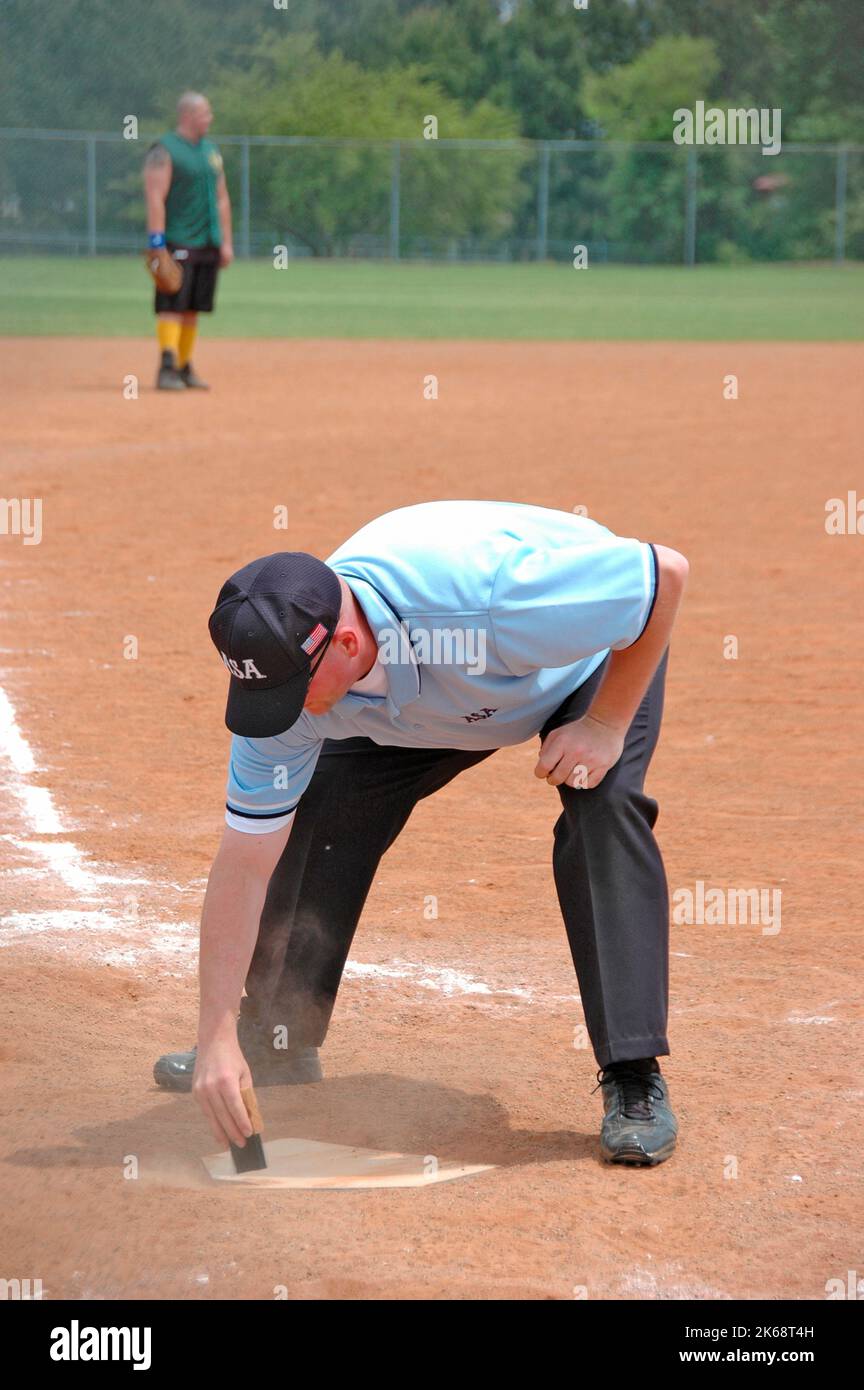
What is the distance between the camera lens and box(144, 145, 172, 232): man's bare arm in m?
14.3

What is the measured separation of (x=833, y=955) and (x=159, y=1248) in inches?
79.9

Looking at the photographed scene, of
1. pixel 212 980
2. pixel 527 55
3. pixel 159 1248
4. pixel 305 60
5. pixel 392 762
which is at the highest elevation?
pixel 527 55

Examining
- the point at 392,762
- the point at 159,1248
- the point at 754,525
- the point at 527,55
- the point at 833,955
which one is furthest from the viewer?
the point at 527,55

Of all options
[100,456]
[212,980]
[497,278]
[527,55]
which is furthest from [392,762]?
[527,55]

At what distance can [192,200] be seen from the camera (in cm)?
1475

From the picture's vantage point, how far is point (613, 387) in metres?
16.1

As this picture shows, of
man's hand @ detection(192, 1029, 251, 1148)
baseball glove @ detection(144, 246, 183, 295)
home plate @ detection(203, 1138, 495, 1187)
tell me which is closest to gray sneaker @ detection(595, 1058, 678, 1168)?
home plate @ detection(203, 1138, 495, 1187)

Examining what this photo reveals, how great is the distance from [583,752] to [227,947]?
72 cm

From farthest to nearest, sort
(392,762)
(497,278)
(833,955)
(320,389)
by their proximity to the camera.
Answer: (497,278), (320,389), (833,955), (392,762)

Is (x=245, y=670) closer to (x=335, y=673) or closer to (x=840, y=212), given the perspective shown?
(x=335, y=673)

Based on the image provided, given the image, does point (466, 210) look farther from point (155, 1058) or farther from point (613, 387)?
point (155, 1058)

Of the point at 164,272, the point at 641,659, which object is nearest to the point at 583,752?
the point at 641,659

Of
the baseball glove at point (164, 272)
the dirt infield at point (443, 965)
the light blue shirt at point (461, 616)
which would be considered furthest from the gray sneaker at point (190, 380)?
the light blue shirt at point (461, 616)

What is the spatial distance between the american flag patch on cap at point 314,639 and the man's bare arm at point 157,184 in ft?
41.0
